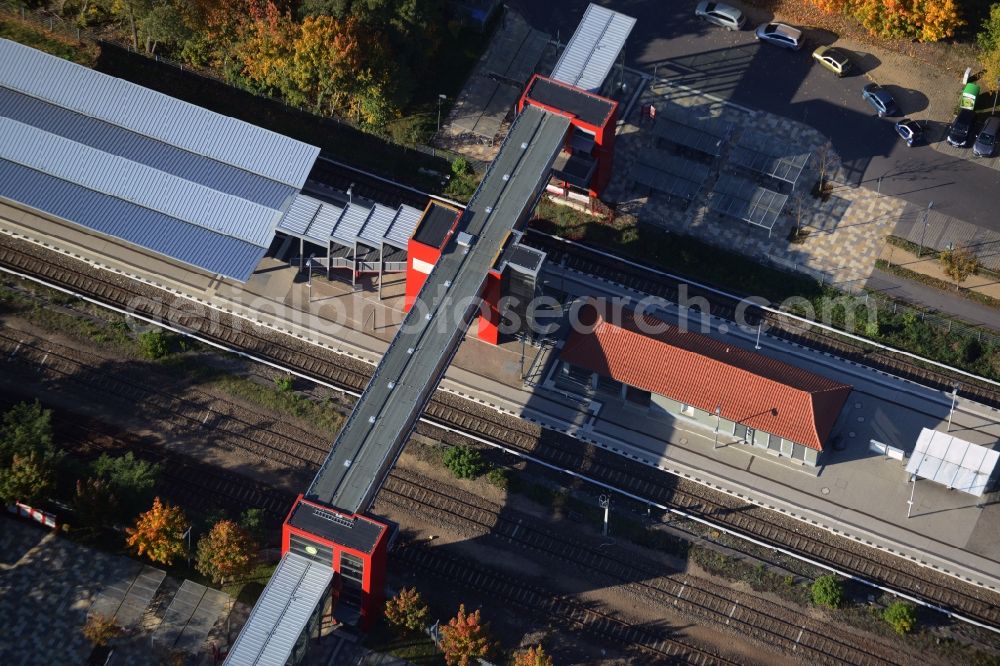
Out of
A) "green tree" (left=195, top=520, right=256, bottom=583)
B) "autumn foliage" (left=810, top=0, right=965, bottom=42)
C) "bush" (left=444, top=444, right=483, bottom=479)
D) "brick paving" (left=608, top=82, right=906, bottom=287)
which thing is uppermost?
"autumn foliage" (left=810, top=0, right=965, bottom=42)

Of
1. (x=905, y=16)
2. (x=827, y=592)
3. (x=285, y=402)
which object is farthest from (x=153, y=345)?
(x=905, y=16)

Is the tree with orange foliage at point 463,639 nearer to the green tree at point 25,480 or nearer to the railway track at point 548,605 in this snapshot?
the railway track at point 548,605

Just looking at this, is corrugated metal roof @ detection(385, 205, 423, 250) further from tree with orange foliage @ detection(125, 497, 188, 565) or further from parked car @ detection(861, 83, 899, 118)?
parked car @ detection(861, 83, 899, 118)

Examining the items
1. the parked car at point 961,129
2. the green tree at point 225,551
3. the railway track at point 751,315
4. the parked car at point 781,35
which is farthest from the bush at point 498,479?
the parked car at point 961,129

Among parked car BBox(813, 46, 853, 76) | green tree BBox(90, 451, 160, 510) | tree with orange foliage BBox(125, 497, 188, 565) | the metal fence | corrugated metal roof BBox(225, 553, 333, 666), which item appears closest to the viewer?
corrugated metal roof BBox(225, 553, 333, 666)

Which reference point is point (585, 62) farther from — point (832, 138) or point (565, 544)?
point (565, 544)

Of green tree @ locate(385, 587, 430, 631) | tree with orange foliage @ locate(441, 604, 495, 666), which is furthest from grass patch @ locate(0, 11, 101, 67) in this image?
tree with orange foliage @ locate(441, 604, 495, 666)
